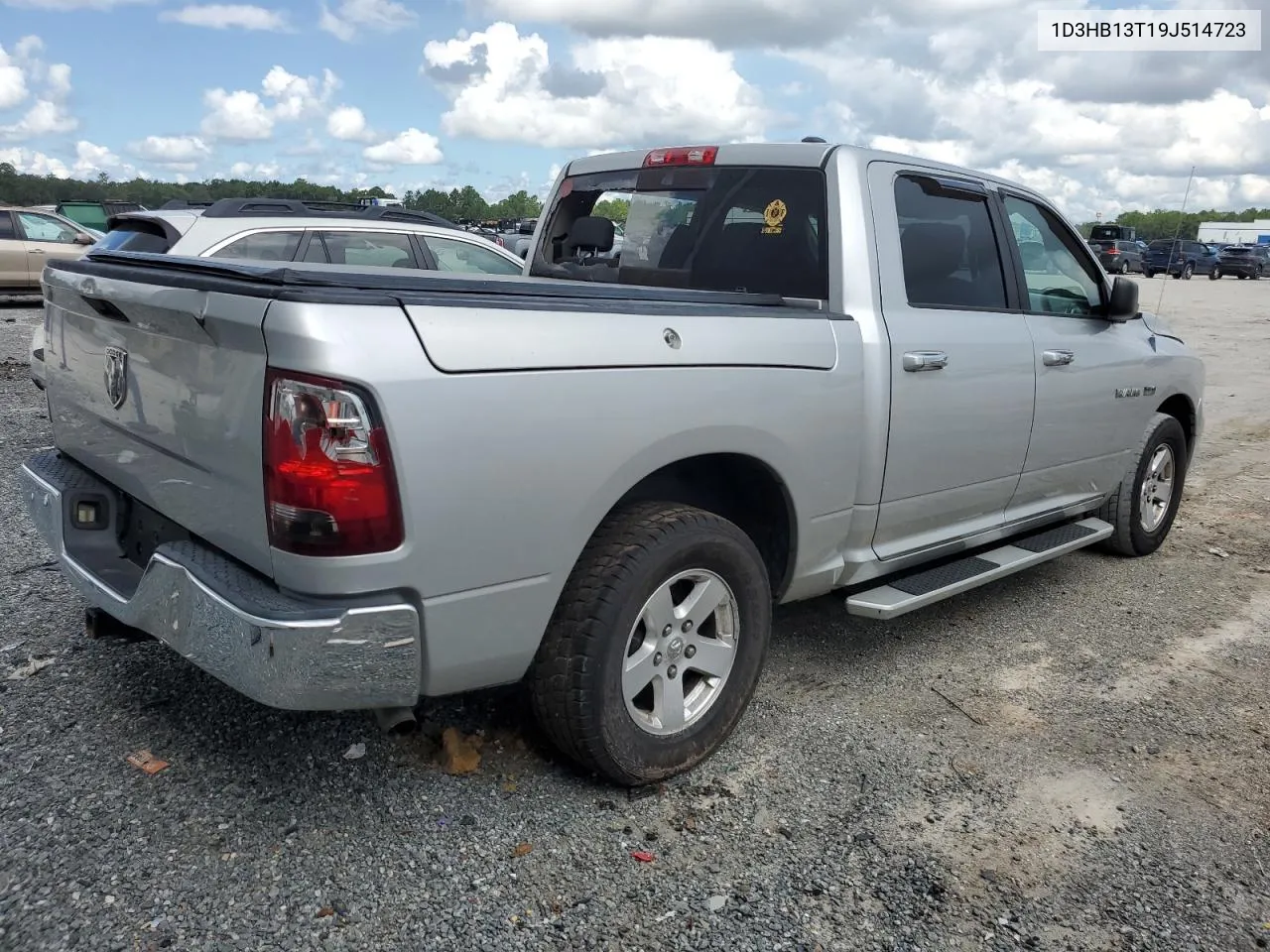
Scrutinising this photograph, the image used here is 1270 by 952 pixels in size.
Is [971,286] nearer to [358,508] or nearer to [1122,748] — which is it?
[1122,748]

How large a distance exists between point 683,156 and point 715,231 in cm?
39

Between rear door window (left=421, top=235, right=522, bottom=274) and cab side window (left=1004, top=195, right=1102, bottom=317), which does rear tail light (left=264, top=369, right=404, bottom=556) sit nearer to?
cab side window (left=1004, top=195, right=1102, bottom=317)

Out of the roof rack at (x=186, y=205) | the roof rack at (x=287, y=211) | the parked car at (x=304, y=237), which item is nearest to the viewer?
the parked car at (x=304, y=237)

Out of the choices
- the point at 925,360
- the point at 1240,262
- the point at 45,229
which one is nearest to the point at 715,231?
the point at 925,360

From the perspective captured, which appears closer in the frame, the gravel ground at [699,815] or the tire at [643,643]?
the gravel ground at [699,815]

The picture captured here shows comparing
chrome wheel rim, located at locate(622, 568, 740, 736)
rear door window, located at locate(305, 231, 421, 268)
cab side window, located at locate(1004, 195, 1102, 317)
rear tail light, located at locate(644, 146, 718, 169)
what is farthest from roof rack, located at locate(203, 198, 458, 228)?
chrome wheel rim, located at locate(622, 568, 740, 736)

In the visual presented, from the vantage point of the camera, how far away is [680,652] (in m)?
3.00

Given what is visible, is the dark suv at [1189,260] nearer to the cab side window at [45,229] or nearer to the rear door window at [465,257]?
the cab side window at [45,229]

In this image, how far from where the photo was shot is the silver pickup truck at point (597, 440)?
2285mm

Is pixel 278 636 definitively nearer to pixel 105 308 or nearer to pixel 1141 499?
pixel 105 308

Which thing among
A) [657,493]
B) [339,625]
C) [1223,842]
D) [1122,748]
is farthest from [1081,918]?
[339,625]

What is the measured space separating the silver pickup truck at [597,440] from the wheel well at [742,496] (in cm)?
1

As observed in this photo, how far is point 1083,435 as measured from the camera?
4574 millimetres

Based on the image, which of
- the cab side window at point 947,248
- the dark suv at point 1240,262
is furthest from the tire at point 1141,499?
the dark suv at point 1240,262
